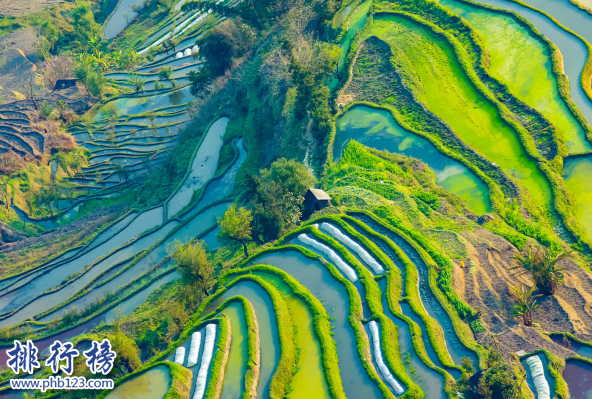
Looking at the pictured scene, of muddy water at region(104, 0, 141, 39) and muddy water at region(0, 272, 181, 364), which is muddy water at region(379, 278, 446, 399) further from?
muddy water at region(104, 0, 141, 39)

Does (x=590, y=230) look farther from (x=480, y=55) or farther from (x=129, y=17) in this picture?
(x=129, y=17)

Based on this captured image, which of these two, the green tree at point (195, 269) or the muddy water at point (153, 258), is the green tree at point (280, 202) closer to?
the green tree at point (195, 269)

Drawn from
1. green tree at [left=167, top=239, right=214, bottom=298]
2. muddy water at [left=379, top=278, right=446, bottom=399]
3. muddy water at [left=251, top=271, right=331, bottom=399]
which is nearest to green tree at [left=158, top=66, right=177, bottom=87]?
green tree at [left=167, top=239, right=214, bottom=298]

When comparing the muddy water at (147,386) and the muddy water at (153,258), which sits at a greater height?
the muddy water at (147,386)

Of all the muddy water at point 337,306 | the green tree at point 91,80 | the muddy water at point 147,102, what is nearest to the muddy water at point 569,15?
the muddy water at point 337,306

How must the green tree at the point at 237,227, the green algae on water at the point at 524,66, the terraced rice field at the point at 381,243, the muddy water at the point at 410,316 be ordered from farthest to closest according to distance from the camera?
1. the green algae on water at the point at 524,66
2. the green tree at the point at 237,227
3. the terraced rice field at the point at 381,243
4. the muddy water at the point at 410,316

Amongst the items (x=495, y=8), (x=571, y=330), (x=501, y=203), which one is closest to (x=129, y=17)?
(x=495, y=8)
